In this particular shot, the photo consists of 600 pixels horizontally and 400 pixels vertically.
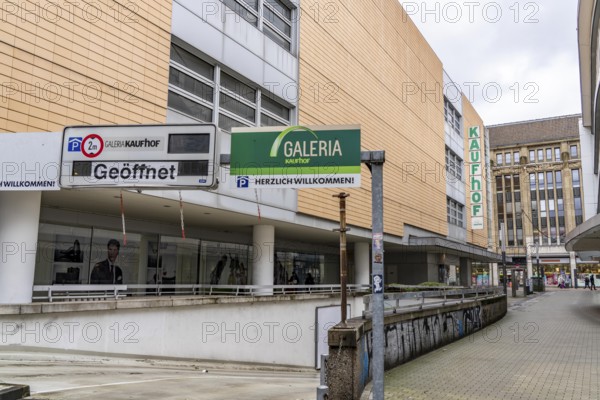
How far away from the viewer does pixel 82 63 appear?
41.2 feet

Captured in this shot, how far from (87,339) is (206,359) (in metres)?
4.03

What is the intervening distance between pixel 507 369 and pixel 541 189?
281 ft

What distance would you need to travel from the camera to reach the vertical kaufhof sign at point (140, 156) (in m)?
6.18

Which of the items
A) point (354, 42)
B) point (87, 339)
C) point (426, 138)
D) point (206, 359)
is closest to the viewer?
point (87, 339)

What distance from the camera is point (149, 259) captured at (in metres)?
18.5

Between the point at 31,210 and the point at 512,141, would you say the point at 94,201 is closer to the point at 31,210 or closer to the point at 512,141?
the point at 31,210

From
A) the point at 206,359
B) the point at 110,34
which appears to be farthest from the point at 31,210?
the point at 206,359

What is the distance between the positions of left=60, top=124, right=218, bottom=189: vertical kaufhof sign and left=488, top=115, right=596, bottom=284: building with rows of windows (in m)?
82.2

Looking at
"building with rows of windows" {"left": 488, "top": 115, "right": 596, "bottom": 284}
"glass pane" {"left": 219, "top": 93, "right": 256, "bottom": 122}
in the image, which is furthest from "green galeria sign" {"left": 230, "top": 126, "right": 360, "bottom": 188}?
"building with rows of windows" {"left": 488, "top": 115, "right": 596, "bottom": 284}

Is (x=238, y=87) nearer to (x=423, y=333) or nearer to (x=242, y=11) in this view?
(x=242, y=11)

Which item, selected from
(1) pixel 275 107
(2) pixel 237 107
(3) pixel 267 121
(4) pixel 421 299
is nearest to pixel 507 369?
(4) pixel 421 299

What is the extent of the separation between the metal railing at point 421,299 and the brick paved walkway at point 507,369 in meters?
1.16

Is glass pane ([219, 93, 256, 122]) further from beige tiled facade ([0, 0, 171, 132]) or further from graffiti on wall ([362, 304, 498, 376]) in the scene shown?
graffiti on wall ([362, 304, 498, 376])

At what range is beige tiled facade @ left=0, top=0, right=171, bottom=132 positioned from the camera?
11.2m
